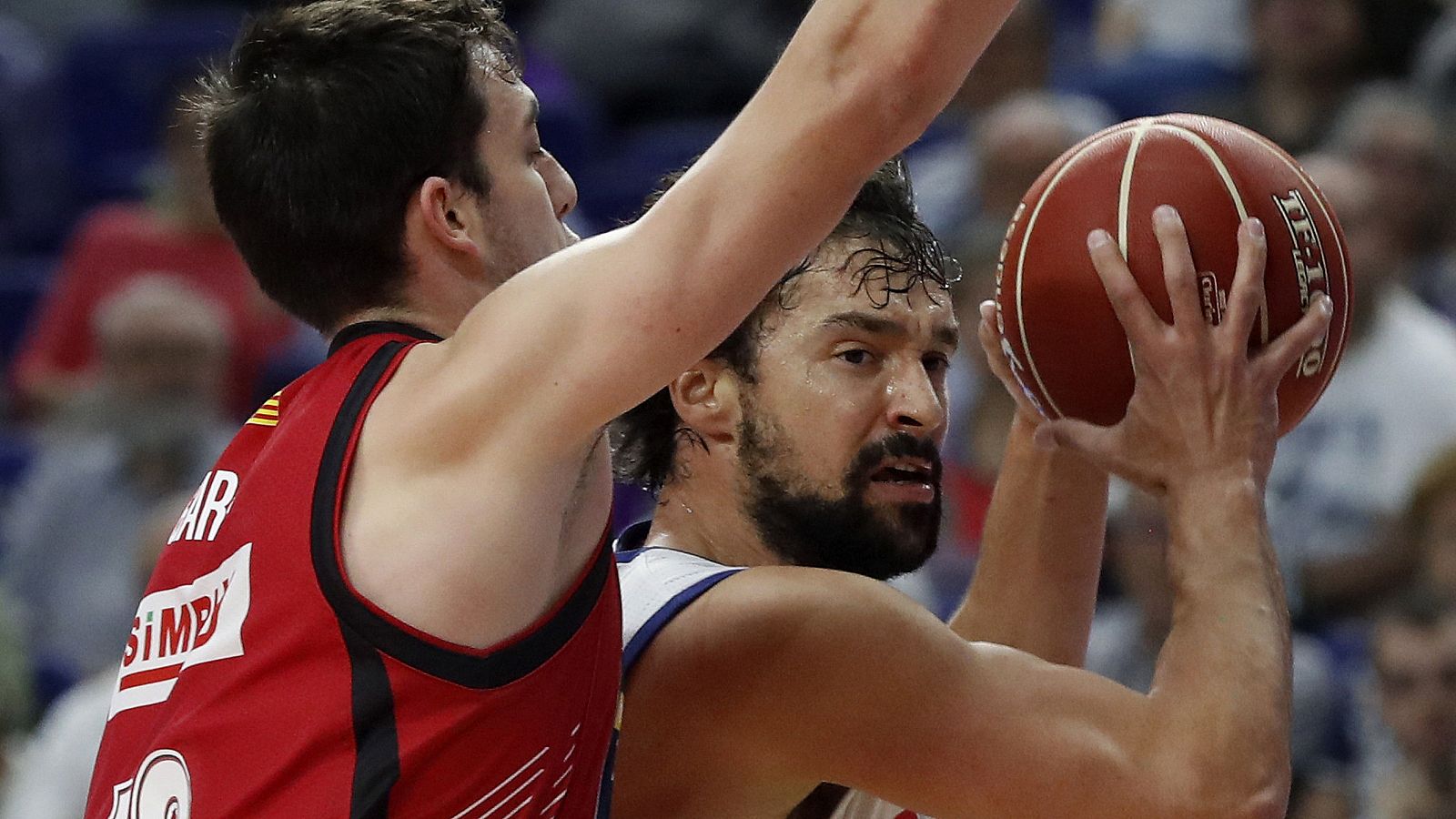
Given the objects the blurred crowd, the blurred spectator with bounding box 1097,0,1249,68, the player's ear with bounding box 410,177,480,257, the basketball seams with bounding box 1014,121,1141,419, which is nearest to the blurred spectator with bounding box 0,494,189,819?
the blurred crowd

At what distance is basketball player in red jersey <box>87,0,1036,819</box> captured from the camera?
2334 millimetres

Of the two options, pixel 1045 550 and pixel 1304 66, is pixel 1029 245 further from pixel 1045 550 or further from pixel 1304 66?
pixel 1304 66

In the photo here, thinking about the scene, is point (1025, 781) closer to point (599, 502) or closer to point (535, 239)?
point (599, 502)

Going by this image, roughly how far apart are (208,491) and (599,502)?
21.5 inches

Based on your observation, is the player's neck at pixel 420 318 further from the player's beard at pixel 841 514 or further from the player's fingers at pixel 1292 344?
the player's fingers at pixel 1292 344

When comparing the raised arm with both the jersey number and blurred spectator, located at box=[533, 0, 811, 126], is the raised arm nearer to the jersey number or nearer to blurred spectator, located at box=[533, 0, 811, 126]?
the jersey number

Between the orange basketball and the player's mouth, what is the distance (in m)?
0.23

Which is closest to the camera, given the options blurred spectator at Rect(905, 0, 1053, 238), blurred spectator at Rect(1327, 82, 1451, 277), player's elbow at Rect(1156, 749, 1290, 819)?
player's elbow at Rect(1156, 749, 1290, 819)

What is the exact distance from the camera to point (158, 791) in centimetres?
251

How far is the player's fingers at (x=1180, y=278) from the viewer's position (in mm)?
2680

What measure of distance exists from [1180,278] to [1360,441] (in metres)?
3.68

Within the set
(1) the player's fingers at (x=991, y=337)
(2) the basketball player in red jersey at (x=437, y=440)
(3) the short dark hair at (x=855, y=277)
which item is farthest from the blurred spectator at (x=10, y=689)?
(1) the player's fingers at (x=991, y=337)

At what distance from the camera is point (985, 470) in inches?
250

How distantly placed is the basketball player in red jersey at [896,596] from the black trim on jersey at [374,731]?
20.6 inches
